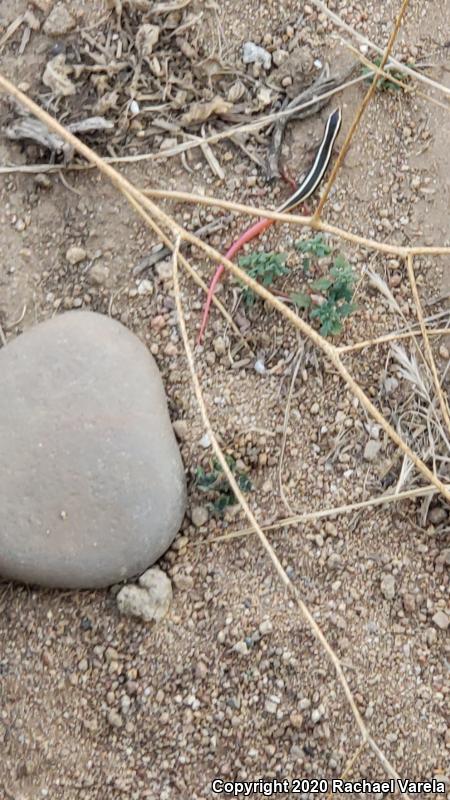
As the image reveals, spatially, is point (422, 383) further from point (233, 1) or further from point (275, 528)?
point (233, 1)

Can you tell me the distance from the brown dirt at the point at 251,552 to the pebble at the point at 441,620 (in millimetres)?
24

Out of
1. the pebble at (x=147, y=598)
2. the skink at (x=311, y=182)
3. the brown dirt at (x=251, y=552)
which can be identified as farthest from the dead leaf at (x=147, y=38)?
the pebble at (x=147, y=598)

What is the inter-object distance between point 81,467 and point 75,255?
0.60m

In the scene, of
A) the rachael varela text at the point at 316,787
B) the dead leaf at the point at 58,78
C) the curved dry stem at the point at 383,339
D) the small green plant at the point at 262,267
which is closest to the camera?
the curved dry stem at the point at 383,339

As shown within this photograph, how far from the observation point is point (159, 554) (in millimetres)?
2203

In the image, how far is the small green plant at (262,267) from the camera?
2.33 metres

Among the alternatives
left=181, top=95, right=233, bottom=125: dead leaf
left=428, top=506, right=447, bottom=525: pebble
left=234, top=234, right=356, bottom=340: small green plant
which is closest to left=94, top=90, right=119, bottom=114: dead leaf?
left=181, top=95, right=233, bottom=125: dead leaf

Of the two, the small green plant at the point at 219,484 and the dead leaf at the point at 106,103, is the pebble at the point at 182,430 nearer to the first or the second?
the small green plant at the point at 219,484

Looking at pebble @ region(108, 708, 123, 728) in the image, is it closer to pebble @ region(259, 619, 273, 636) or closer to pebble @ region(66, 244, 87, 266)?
Result: pebble @ region(259, 619, 273, 636)

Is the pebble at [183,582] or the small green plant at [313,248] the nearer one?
the pebble at [183,582]

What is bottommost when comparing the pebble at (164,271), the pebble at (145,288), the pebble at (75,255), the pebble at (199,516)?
the pebble at (199,516)

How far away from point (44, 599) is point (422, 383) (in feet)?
3.64

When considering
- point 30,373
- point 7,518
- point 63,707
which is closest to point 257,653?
point 63,707

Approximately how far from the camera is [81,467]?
85.4 inches
